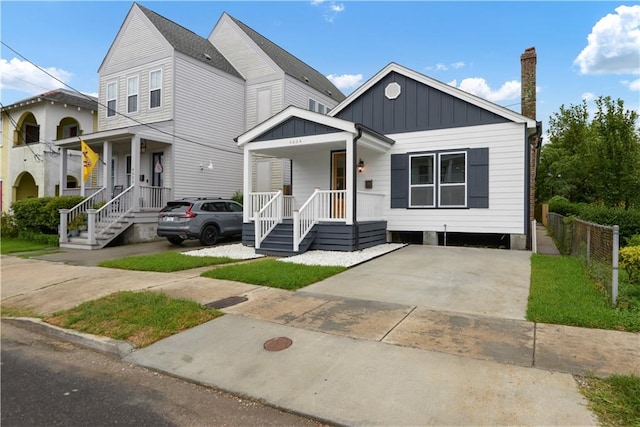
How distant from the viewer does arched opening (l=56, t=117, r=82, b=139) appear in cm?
2208

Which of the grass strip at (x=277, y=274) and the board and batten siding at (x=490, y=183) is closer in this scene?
the grass strip at (x=277, y=274)

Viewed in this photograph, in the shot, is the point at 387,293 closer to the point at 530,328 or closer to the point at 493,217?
the point at 530,328

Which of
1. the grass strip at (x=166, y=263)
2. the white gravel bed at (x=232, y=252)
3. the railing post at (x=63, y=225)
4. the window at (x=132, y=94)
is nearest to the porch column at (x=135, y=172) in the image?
the railing post at (x=63, y=225)

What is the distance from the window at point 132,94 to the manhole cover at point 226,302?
15.4m

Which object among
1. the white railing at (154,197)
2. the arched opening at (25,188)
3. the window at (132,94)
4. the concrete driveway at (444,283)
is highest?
the window at (132,94)

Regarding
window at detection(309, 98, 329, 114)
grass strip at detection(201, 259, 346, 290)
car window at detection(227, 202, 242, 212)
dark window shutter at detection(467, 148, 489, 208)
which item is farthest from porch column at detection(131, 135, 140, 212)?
dark window shutter at detection(467, 148, 489, 208)

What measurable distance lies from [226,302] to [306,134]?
21.6ft

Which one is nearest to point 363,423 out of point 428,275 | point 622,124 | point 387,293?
point 387,293

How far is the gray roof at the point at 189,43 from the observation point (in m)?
17.5

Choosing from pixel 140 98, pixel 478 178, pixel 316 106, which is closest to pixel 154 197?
pixel 140 98

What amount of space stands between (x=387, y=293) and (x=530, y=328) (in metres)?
2.18

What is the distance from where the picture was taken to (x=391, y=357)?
3.71 metres

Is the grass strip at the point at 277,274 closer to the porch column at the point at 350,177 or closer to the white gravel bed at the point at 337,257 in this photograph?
the white gravel bed at the point at 337,257

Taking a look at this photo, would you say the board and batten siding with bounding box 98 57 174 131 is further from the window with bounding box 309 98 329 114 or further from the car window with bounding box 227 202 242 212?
the window with bounding box 309 98 329 114
